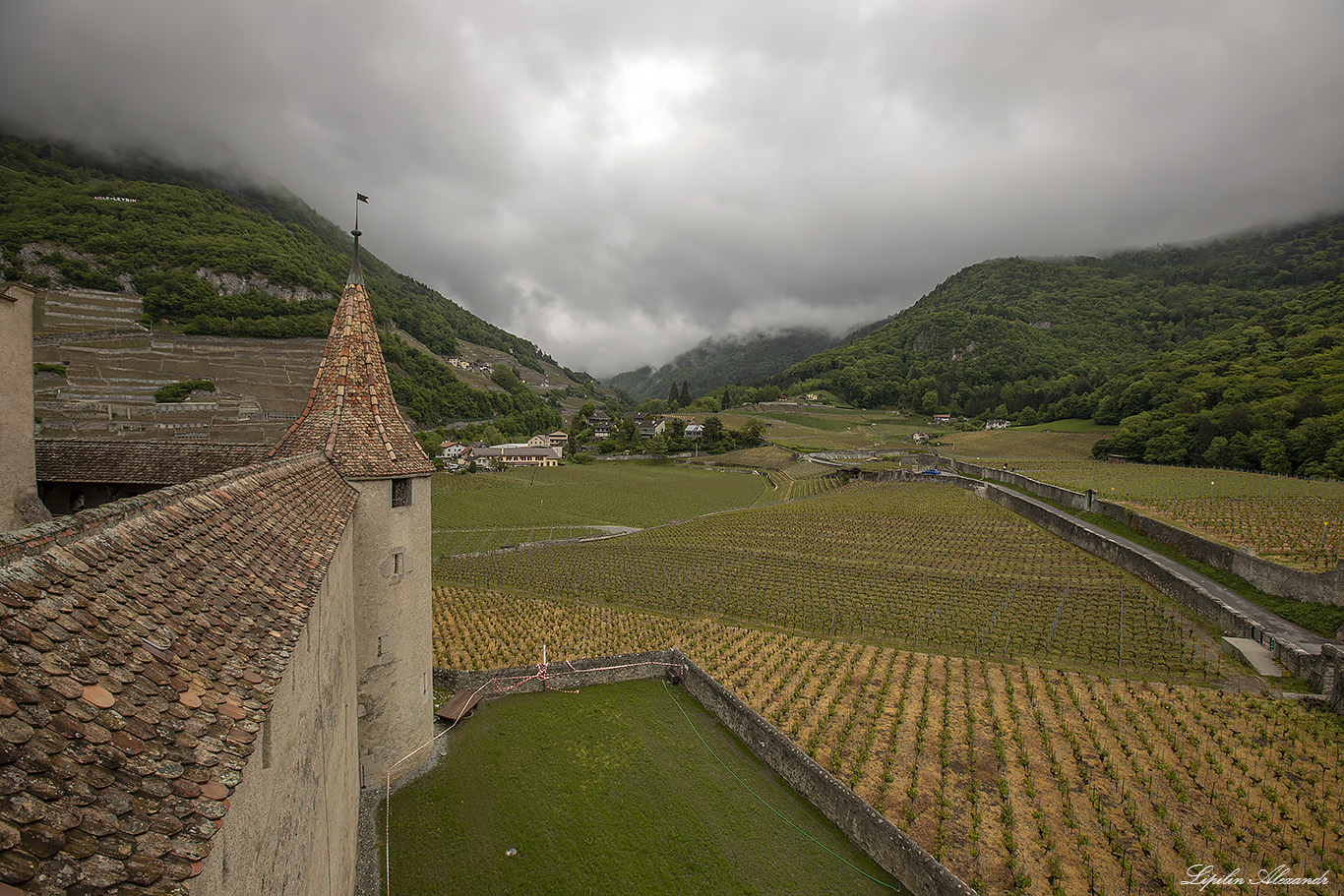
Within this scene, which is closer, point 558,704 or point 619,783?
point 619,783

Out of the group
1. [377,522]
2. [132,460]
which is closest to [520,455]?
[132,460]

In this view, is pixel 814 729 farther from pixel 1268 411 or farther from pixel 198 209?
pixel 198 209

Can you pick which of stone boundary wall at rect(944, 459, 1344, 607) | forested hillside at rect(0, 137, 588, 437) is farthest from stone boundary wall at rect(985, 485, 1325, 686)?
forested hillside at rect(0, 137, 588, 437)

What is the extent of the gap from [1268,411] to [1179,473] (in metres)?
11.9

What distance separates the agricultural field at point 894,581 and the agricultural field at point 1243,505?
6518mm

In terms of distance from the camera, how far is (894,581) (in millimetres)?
35656

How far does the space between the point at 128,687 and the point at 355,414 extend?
11578 millimetres

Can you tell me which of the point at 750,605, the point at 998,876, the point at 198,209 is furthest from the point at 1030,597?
the point at 198,209

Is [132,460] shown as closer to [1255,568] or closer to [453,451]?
[1255,568]

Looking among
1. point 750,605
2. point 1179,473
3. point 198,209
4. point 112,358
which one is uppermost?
point 198,209

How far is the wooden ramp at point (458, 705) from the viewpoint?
59.1ft

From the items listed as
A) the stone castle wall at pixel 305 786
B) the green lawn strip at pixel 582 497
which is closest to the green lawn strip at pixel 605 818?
the stone castle wall at pixel 305 786

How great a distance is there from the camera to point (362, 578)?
13281 mm

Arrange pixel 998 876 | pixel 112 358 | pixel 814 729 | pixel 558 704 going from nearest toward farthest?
pixel 998 876 < pixel 814 729 < pixel 558 704 < pixel 112 358
